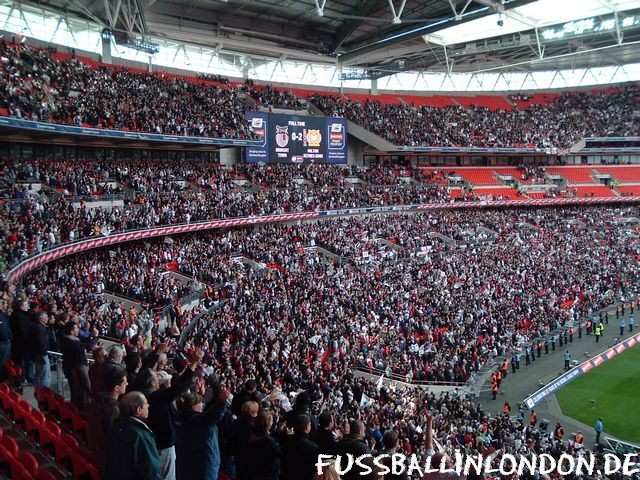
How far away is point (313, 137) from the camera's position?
38.3 m

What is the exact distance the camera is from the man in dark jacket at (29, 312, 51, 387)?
23.8 ft

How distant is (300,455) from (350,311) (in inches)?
709

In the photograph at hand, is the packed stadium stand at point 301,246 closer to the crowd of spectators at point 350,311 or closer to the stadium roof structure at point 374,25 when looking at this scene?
the crowd of spectators at point 350,311

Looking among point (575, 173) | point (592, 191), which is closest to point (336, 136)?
point (592, 191)

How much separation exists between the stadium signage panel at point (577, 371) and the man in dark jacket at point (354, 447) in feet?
48.6

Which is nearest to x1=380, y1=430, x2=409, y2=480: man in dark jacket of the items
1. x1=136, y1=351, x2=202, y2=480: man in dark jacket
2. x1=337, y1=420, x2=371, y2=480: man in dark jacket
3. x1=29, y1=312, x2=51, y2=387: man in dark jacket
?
x1=337, y1=420, x2=371, y2=480: man in dark jacket

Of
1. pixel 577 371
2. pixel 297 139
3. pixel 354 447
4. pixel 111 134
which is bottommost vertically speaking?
pixel 577 371

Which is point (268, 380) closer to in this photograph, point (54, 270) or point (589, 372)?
point (54, 270)

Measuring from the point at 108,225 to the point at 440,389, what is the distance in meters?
13.9

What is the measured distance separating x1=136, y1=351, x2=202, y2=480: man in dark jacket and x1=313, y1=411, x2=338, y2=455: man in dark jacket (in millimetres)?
1187

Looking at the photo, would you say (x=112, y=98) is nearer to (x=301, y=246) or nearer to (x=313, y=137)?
(x=301, y=246)

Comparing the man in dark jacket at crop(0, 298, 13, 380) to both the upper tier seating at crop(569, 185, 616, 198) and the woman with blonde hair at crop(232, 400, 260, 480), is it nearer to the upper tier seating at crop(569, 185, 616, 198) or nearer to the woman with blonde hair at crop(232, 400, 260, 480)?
the woman with blonde hair at crop(232, 400, 260, 480)

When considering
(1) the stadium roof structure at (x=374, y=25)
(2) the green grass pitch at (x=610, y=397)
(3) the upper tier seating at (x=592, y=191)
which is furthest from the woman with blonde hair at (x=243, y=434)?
(3) the upper tier seating at (x=592, y=191)

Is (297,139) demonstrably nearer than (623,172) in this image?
Yes
